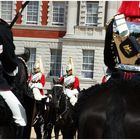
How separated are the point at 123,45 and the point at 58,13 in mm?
32883

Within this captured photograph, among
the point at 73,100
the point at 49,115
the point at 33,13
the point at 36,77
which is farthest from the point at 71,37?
the point at 49,115

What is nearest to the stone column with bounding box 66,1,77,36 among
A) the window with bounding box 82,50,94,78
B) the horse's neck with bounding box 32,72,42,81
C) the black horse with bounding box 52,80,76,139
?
the window with bounding box 82,50,94,78

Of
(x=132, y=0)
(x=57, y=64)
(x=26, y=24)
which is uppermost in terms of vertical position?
(x=132, y=0)

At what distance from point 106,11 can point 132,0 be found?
30936 millimetres

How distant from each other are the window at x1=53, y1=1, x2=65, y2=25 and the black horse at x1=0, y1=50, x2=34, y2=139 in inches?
1255

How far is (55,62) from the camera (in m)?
38.9

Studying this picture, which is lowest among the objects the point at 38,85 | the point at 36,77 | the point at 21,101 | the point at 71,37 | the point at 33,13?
the point at 71,37

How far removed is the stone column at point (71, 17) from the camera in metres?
38.2

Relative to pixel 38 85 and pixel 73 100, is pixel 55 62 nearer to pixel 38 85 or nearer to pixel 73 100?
pixel 38 85

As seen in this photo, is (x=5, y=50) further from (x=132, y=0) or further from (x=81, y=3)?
(x=81, y=3)

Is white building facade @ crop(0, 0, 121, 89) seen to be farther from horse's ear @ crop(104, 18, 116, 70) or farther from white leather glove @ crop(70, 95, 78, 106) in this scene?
horse's ear @ crop(104, 18, 116, 70)

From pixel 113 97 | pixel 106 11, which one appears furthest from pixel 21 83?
pixel 106 11

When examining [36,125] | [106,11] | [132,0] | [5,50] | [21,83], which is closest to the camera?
[5,50]

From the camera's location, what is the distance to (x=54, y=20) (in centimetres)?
3931
